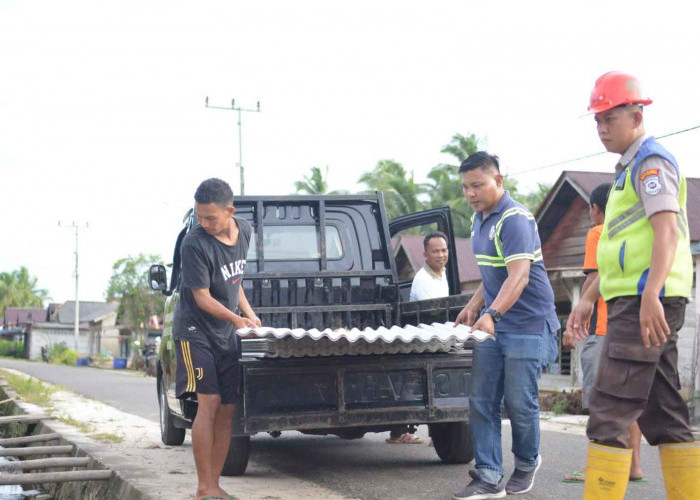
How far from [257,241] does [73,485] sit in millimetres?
2546

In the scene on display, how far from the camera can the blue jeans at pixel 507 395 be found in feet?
16.1

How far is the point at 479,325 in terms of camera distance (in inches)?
189

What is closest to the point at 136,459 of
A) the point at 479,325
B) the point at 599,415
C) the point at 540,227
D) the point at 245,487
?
the point at 245,487

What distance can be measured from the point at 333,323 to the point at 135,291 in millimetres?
44009

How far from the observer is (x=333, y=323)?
24.1 ft

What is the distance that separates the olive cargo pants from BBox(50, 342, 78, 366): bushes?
179 ft

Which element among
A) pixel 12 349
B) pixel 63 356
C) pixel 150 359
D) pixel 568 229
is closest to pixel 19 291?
pixel 12 349

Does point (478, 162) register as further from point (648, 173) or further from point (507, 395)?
point (648, 173)

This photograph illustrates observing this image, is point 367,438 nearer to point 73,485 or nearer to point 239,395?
point 73,485

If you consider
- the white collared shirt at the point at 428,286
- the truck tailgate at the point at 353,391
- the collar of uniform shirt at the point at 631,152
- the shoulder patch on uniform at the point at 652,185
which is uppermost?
the collar of uniform shirt at the point at 631,152

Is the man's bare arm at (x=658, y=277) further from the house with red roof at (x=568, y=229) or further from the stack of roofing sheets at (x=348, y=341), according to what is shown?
the house with red roof at (x=568, y=229)

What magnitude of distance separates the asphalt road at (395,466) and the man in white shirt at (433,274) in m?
1.38

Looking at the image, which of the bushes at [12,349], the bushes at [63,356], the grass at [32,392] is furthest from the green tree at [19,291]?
the grass at [32,392]

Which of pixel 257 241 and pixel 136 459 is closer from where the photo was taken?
pixel 136 459
